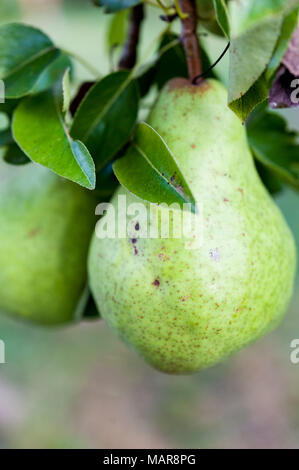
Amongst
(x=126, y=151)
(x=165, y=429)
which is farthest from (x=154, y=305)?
(x=165, y=429)

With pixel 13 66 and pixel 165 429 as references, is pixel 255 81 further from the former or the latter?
pixel 165 429

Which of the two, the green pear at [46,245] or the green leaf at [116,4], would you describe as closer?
the green leaf at [116,4]

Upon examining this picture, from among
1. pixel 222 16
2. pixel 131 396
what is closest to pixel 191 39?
pixel 222 16

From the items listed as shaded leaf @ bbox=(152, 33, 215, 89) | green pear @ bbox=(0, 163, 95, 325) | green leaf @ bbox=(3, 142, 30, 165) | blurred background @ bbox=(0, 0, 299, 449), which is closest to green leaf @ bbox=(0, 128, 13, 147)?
green leaf @ bbox=(3, 142, 30, 165)

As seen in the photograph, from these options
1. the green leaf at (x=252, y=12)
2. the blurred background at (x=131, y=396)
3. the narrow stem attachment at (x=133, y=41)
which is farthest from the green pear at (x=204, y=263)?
the blurred background at (x=131, y=396)

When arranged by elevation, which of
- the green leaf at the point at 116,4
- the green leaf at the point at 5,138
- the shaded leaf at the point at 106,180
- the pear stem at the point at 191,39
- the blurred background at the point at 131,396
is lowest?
the blurred background at the point at 131,396

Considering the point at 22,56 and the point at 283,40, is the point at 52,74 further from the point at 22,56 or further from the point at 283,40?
the point at 283,40

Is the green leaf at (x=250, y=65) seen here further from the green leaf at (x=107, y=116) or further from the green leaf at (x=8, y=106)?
the green leaf at (x=8, y=106)
